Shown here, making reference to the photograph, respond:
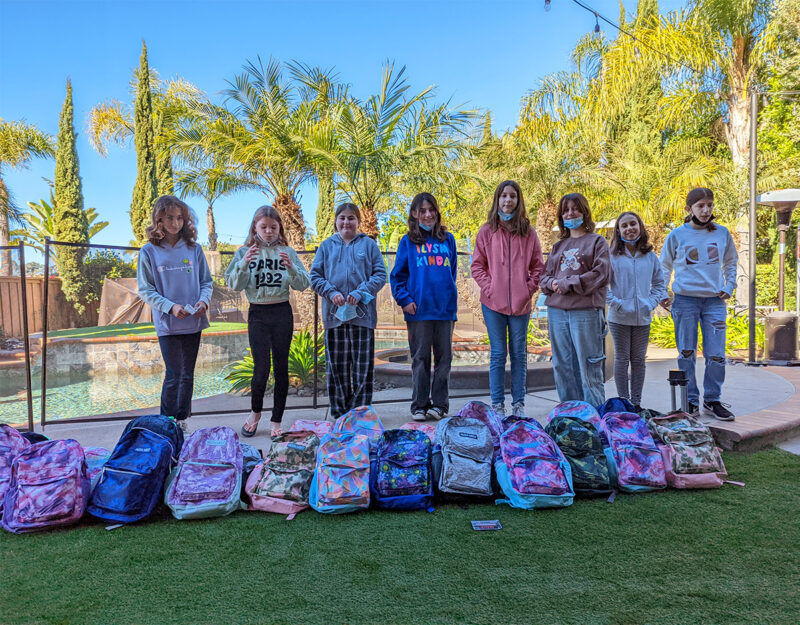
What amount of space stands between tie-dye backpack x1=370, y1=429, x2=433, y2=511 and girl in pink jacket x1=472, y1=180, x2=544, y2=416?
1447 mm

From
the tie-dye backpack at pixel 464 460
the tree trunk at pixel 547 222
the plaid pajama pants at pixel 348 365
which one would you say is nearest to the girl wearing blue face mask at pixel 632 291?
the tie-dye backpack at pixel 464 460

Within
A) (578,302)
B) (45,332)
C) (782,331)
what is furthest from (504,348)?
(782,331)

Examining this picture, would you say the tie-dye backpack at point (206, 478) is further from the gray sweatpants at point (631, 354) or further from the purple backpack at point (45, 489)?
the gray sweatpants at point (631, 354)

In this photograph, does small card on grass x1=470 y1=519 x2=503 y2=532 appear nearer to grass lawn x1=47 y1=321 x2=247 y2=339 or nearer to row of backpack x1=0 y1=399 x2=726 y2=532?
row of backpack x1=0 y1=399 x2=726 y2=532

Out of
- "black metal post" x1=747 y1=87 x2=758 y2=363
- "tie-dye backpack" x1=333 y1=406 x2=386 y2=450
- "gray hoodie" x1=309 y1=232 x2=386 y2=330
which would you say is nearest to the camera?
"tie-dye backpack" x1=333 y1=406 x2=386 y2=450

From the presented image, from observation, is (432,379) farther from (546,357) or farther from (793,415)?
(793,415)

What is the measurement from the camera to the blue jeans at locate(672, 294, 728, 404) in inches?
167

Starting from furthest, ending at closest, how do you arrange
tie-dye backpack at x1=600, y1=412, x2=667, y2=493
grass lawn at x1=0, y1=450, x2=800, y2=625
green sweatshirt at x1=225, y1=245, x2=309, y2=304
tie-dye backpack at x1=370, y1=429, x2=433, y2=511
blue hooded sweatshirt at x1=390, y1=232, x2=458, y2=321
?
1. blue hooded sweatshirt at x1=390, y1=232, x2=458, y2=321
2. green sweatshirt at x1=225, y1=245, x2=309, y2=304
3. tie-dye backpack at x1=600, y1=412, x2=667, y2=493
4. tie-dye backpack at x1=370, y1=429, x2=433, y2=511
5. grass lawn at x1=0, y1=450, x2=800, y2=625

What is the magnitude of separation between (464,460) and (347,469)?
680 millimetres

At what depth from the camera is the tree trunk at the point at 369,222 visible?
904 cm

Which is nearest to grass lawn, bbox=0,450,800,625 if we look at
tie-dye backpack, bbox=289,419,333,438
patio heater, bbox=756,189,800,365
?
tie-dye backpack, bbox=289,419,333,438

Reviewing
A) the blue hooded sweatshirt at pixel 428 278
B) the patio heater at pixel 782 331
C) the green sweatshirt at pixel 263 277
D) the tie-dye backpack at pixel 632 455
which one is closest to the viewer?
the tie-dye backpack at pixel 632 455

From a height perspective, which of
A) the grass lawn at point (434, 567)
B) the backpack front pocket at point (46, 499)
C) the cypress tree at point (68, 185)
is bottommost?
the grass lawn at point (434, 567)

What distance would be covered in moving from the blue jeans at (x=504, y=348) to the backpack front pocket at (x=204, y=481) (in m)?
2.30
